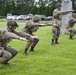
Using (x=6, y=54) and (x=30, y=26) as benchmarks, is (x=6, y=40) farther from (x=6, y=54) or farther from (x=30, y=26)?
(x=30, y=26)

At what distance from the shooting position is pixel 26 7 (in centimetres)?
7931

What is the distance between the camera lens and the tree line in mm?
78188

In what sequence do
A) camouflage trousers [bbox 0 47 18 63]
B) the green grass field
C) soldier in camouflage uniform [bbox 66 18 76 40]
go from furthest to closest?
1. soldier in camouflage uniform [bbox 66 18 76 40]
2. camouflage trousers [bbox 0 47 18 63]
3. the green grass field

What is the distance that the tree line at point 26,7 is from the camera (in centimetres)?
7819

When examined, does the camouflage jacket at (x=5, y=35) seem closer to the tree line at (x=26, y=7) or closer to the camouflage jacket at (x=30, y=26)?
the camouflage jacket at (x=30, y=26)

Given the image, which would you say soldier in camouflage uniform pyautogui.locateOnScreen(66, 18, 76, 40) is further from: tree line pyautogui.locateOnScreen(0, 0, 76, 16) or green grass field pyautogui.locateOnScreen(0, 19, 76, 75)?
tree line pyautogui.locateOnScreen(0, 0, 76, 16)

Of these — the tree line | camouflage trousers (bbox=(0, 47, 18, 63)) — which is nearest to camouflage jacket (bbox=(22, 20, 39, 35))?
camouflage trousers (bbox=(0, 47, 18, 63))

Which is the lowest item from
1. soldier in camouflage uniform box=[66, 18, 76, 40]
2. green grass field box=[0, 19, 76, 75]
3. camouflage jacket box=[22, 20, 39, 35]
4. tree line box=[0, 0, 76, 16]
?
tree line box=[0, 0, 76, 16]

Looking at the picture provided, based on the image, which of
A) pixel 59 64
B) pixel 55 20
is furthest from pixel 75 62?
pixel 55 20

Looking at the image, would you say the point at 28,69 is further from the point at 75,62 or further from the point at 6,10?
the point at 6,10

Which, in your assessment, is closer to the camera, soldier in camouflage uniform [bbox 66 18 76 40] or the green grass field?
the green grass field

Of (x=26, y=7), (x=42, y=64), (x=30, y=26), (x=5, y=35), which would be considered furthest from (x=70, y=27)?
(x=26, y=7)

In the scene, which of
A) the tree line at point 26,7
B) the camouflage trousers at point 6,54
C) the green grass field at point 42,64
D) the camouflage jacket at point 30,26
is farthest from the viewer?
the tree line at point 26,7

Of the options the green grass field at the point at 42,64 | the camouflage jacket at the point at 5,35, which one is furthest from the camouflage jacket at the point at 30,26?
the camouflage jacket at the point at 5,35
